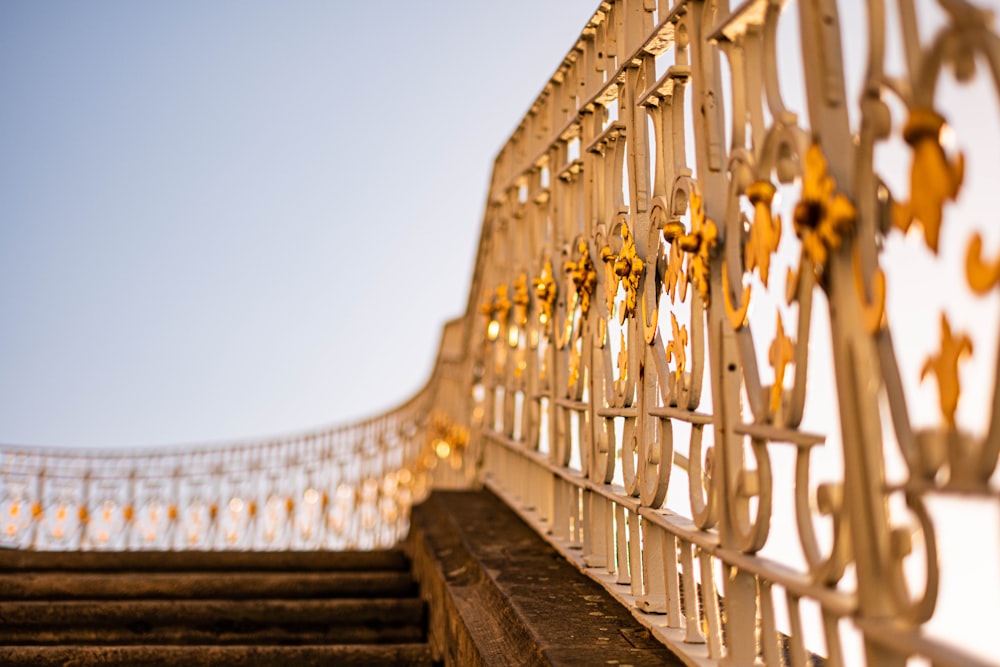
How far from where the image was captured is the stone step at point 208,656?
3.24 m

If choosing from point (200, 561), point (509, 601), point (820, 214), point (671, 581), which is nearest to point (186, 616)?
point (200, 561)

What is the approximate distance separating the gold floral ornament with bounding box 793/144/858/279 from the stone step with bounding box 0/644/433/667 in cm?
255

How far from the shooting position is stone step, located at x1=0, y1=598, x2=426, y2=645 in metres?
3.59

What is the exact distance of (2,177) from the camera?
19.8 metres

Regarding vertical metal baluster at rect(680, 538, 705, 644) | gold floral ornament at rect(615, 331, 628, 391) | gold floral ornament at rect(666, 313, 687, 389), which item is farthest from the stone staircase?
gold floral ornament at rect(666, 313, 687, 389)

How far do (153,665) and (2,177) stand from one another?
2013cm

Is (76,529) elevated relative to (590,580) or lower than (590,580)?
lower

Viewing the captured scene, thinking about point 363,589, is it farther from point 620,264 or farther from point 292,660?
point 620,264

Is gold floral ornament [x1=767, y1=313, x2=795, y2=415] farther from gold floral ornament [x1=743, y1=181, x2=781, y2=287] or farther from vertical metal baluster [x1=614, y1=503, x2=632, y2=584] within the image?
vertical metal baluster [x1=614, y1=503, x2=632, y2=584]

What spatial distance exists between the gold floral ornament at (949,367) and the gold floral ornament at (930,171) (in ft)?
0.38

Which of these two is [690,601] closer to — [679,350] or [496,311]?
[679,350]

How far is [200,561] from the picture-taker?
455cm

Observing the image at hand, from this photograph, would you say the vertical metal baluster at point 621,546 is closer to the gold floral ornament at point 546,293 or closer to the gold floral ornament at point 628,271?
the gold floral ornament at point 628,271

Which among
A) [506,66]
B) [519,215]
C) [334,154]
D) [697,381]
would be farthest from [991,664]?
[334,154]
